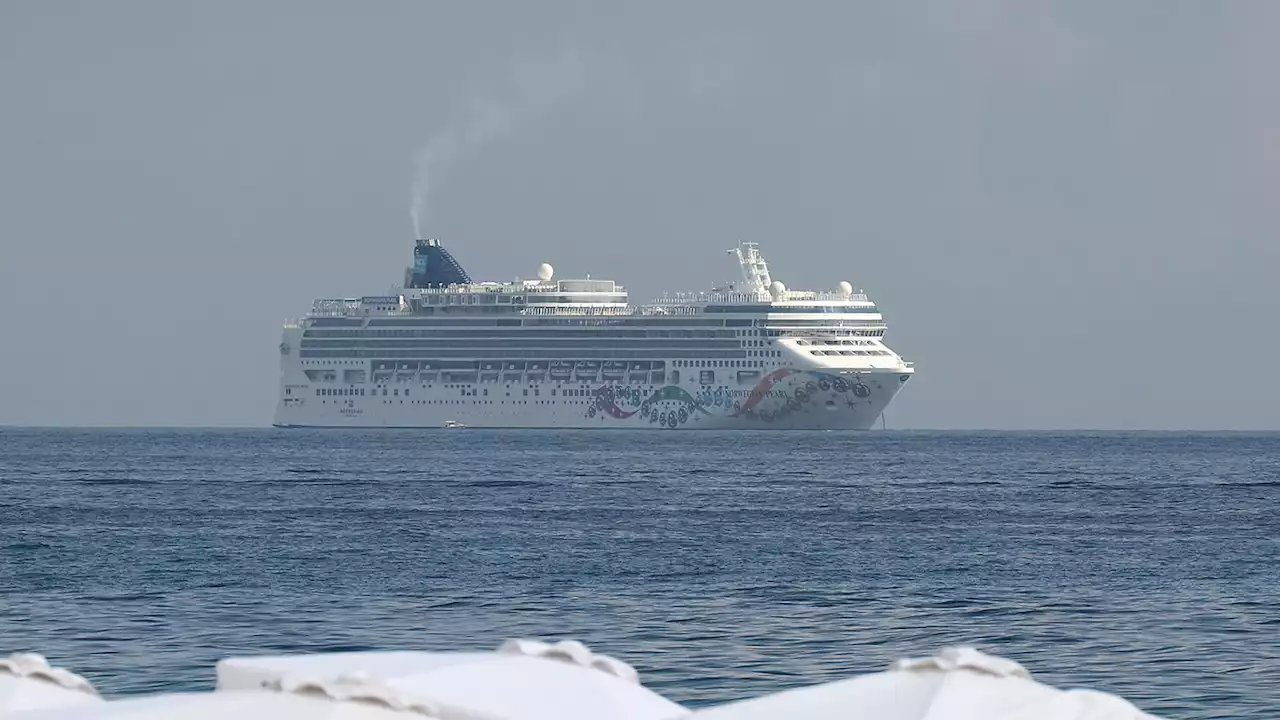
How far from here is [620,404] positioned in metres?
129

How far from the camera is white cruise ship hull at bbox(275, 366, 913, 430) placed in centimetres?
12475

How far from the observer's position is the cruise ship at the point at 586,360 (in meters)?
126

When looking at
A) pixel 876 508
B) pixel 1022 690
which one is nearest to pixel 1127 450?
pixel 876 508

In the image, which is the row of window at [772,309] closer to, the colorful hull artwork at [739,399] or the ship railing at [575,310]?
the colorful hull artwork at [739,399]

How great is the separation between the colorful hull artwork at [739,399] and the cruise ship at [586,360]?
87 mm

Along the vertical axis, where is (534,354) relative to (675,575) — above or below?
above

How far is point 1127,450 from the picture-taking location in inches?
4660

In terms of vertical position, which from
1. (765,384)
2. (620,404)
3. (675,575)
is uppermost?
(765,384)

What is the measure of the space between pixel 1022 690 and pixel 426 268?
448 ft

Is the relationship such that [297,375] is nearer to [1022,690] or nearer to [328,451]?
[328,451]

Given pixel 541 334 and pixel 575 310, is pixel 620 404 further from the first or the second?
pixel 575 310

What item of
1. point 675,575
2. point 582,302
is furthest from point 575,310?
point 675,575

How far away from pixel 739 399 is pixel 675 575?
3816 inches

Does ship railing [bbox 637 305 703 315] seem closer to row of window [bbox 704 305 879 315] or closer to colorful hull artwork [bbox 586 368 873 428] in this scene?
row of window [bbox 704 305 879 315]
